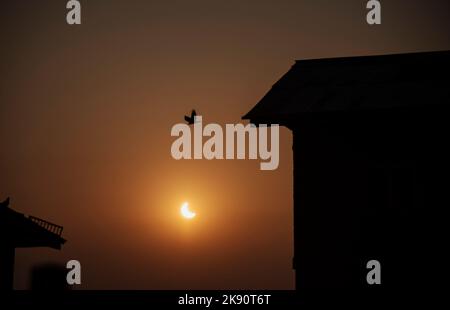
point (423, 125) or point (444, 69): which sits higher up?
point (444, 69)

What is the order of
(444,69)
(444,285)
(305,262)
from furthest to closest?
(444,69)
(305,262)
(444,285)

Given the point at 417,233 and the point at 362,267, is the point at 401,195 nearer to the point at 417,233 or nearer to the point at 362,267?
the point at 417,233

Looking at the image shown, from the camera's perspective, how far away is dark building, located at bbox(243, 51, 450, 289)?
1727 cm

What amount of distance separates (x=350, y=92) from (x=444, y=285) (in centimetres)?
564

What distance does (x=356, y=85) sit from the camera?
1912 cm

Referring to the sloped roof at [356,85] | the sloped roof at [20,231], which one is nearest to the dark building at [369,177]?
the sloped roof at [356,85]

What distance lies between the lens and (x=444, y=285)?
17.1 metres

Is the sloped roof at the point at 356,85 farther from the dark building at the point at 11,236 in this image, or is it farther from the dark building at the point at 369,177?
the dark building at the point at 11,236

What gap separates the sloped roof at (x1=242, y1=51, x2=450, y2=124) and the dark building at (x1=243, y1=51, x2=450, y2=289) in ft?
0.13

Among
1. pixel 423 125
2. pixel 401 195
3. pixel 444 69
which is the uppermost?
pixel 444 69

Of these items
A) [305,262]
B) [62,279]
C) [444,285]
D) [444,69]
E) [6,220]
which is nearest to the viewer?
[444,285]

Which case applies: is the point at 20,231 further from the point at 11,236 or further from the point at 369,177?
the point at 369,177

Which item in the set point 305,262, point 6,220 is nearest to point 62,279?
point 6,220

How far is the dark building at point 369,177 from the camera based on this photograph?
17266 mm
